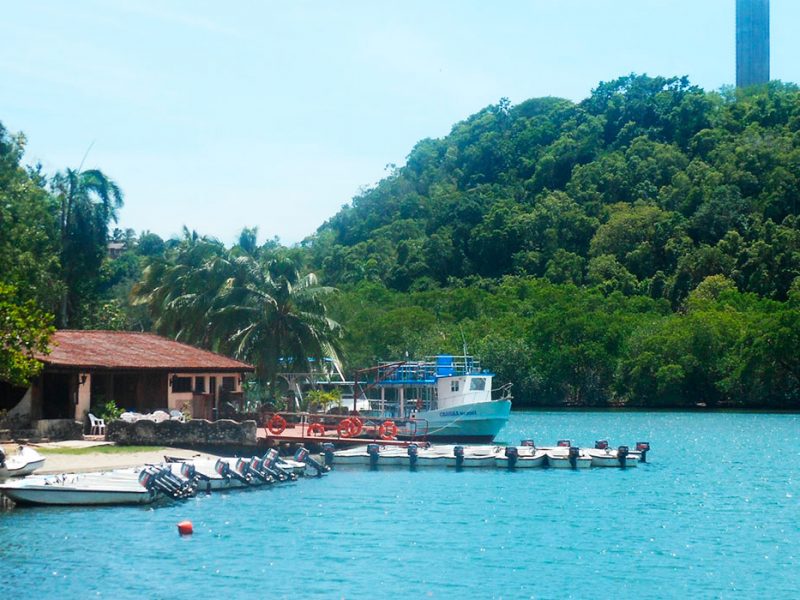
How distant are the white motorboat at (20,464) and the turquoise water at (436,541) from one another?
5.71ft

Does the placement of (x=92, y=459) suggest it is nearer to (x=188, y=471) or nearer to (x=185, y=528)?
(x=188, y=471)

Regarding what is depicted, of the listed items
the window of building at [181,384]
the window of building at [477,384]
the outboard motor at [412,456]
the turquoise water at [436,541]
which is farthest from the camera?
the window of building at [477,384]

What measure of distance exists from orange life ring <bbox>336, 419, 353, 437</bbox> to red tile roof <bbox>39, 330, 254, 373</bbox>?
479 centimetres

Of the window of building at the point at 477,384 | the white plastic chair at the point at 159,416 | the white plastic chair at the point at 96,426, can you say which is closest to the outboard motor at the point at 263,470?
the white plastic chair at the point at 159,416

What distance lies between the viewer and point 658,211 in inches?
4779

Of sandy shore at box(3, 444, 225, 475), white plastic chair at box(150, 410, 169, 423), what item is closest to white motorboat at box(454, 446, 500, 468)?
sandy shore at box(3, 444, 225, 475)

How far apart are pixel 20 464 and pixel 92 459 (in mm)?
4340

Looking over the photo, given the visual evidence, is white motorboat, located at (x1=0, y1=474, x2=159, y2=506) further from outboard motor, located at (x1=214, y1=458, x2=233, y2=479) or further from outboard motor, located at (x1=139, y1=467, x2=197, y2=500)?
outboard motor, located at (x1=214, y1=458, x2=233, y2=479)

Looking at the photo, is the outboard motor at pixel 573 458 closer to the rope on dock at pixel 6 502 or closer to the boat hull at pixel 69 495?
the boat hull at pixel 69 495

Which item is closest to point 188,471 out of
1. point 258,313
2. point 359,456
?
point 359,456

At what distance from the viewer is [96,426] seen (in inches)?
1715

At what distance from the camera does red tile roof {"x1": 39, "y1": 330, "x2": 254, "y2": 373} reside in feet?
142

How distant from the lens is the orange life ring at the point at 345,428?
50125mm

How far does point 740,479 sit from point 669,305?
62.6m
